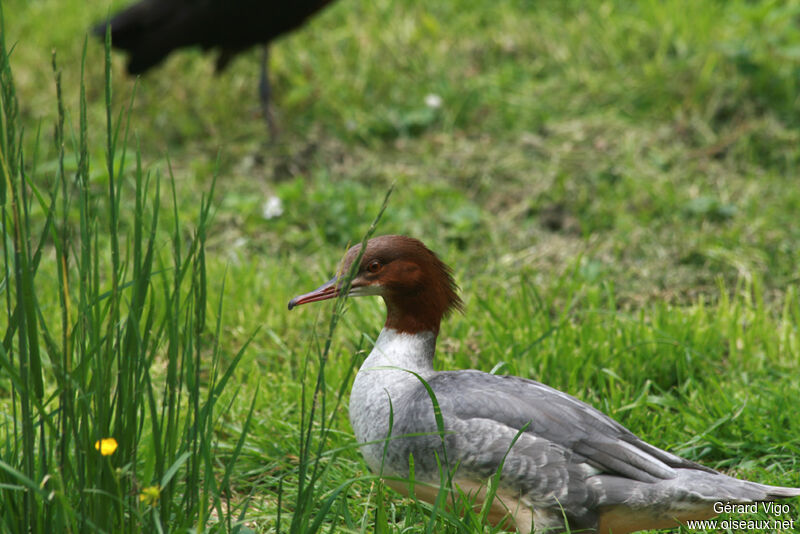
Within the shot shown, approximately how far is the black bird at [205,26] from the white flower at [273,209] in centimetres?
98

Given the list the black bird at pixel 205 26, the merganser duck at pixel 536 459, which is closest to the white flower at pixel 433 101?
the black bird at pixel 205 26

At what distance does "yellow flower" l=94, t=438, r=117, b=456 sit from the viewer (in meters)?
1.97

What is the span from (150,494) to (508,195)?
11.9 ft

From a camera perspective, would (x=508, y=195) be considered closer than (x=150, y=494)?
No

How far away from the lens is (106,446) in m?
1.98

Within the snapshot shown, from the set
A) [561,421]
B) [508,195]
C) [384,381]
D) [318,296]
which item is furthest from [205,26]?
[561,421]

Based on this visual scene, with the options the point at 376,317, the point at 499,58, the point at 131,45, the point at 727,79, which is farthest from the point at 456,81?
the point at 376,317

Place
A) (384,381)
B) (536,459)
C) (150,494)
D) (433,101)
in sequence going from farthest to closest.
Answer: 1. (433,101)
2. (384,381)
3. (536,459)
4. (150,494)

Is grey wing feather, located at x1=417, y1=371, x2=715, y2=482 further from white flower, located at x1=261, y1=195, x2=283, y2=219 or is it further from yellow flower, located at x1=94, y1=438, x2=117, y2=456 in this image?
white flower, located at x1=261, y1=195, x2=283, y2=219

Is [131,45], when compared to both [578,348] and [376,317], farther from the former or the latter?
[578,348]

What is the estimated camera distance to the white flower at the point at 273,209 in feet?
16.8

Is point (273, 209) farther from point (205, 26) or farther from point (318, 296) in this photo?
point (318, 296)

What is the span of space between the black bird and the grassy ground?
40 cm

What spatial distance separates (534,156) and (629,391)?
2518 millimetres
